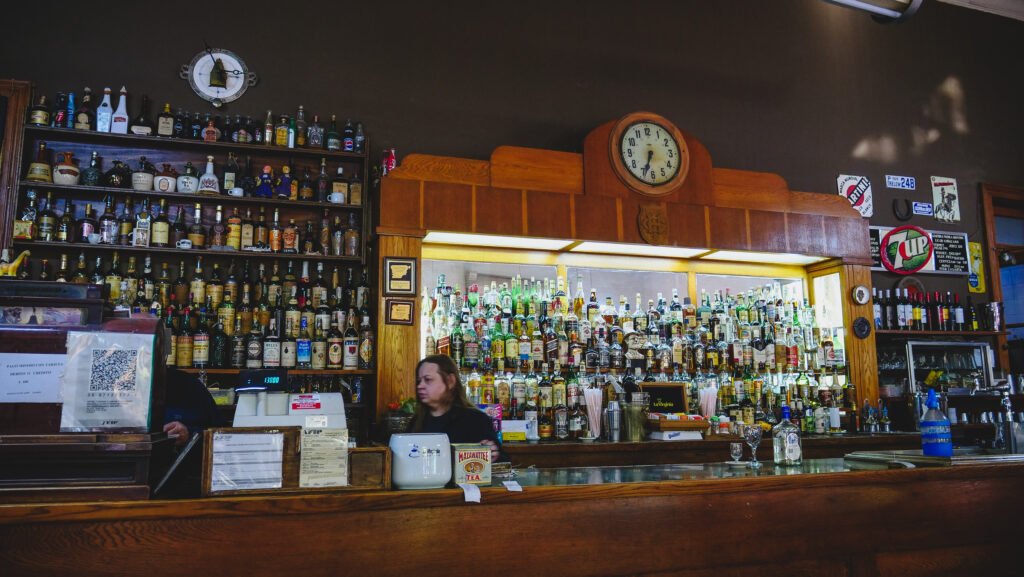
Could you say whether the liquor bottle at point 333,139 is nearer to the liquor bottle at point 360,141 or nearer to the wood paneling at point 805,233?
the liquor bottle at point 360,141

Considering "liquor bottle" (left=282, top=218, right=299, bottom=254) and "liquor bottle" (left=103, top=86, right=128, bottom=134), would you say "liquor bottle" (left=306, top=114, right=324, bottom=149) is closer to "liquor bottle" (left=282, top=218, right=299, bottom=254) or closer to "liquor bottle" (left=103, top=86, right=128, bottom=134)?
"liquor bottle" (left=282, top=218, right=299, bottom=254)

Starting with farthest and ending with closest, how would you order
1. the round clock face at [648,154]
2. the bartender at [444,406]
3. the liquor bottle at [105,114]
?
the round clock face at [648,154] < the liquor bottle at [105,114] < the bartender at [444,406]

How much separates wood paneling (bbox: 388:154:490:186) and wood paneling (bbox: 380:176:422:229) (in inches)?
1.9

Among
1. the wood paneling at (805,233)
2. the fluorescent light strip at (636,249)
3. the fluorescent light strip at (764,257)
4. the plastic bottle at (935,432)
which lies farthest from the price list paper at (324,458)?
the wood paneling at (805,233)

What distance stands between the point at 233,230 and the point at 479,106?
1959 mm

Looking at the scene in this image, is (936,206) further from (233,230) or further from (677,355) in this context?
(233,230)

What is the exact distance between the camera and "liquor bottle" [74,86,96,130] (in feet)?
13.7

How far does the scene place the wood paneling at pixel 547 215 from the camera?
4.50 m

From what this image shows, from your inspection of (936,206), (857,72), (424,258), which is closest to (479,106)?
(424,258)

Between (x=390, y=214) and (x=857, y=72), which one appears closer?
(x=390, y=214)

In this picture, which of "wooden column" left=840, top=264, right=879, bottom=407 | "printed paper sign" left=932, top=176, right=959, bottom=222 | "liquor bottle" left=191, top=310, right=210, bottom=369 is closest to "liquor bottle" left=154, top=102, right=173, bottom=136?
"liquor bottle" left=191, top=310, right=210, bottom=369

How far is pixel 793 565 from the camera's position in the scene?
228 cm

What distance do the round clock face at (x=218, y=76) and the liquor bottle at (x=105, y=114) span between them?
0.51 meters

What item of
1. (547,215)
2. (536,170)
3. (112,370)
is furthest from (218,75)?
(112,370)
